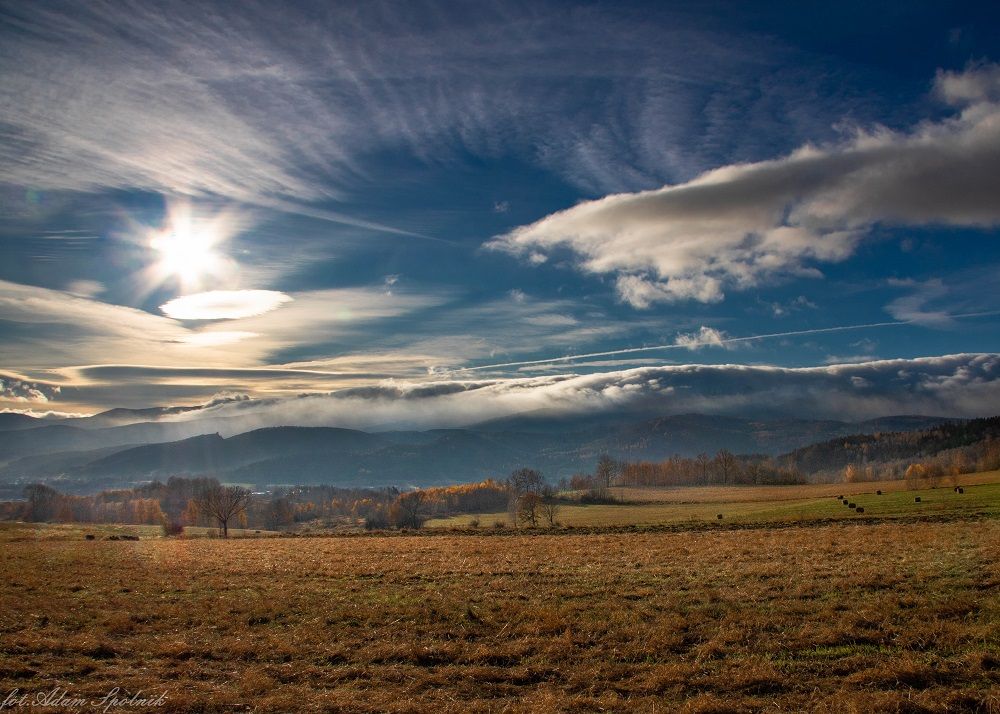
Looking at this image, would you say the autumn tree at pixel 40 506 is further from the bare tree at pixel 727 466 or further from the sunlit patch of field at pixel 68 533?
the bare tree at pixel 727 466

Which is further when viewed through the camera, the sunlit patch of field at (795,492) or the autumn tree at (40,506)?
the autumn tree at (40,506)

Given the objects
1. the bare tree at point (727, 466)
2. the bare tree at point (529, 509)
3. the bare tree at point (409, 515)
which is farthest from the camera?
the bare tree at point (727, 466)

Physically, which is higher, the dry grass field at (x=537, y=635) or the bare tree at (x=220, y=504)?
the dry grass field at (x=537, y=635)

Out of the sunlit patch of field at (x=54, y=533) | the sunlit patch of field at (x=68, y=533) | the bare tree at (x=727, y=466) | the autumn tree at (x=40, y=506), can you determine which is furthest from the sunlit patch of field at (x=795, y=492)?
the autumn tree at (x=40, y=506)

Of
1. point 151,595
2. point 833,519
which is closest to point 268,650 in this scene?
point 151,595

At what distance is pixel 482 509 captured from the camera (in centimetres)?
17338

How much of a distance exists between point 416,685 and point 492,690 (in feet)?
5.32

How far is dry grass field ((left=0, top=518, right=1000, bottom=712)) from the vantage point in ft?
37.8

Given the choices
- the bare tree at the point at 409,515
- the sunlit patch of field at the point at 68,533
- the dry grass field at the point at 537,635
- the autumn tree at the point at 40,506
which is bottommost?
the bare tree at the point at 409,515

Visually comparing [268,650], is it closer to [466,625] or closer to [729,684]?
[466,625]

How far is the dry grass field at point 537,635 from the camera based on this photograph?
11.5 metres

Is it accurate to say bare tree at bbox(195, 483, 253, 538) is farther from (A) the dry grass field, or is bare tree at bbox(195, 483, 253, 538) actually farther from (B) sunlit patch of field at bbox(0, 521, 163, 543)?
(A) the dry grass field

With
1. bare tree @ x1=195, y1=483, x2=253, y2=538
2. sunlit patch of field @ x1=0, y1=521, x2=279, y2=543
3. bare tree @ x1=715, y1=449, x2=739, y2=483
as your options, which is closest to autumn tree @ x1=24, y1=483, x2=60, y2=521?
sunlit patch of field @ x1=0, y1=521, x2=279, y2=543

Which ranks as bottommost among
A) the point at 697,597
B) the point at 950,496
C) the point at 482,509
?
the point at 482,509
